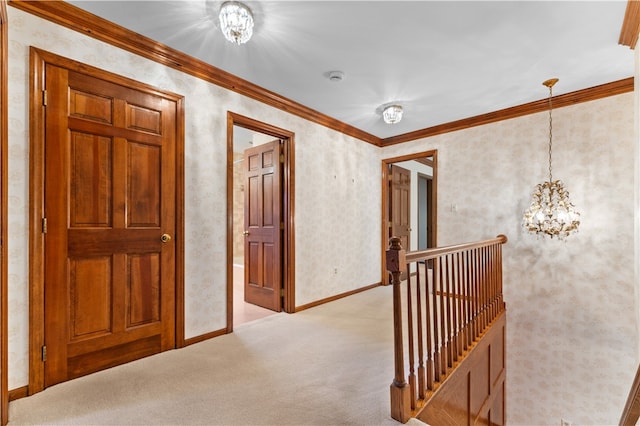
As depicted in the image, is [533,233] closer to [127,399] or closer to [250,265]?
[250,265]

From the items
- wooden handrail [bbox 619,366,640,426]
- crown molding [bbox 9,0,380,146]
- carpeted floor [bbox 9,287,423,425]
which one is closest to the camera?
wooden handrail [bbox 619,366,640,426]

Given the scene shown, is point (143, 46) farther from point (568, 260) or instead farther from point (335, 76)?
point (568, 260)

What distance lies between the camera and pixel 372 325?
9.85 ft

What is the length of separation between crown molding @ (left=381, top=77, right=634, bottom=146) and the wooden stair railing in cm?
152

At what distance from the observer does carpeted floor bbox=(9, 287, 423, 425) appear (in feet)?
5.21

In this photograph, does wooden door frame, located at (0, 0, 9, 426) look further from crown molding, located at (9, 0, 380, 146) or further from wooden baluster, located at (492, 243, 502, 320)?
wooden baluster, located at (492, 243, 502, 320)

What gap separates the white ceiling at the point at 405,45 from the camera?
193 cm

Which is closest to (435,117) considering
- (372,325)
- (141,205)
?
(372,325)

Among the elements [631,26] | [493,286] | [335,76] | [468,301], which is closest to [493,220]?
[493,286]

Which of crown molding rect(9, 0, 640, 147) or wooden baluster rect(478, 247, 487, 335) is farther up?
crown molding rect(9, 0, 640, 147)

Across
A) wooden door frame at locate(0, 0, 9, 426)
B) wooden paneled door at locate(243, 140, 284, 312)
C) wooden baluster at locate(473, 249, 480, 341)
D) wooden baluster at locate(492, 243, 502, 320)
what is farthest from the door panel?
wooden baluster at locate(492, 243, 502, 320)

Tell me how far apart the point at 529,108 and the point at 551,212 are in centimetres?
123

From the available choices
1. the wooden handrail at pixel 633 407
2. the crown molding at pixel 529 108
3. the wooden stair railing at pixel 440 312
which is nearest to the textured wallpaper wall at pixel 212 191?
the crown molding at pixel 529 108

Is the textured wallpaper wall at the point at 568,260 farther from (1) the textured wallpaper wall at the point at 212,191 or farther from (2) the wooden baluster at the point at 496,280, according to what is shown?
(1) the textured wallpaper wall at the point at 212,191
